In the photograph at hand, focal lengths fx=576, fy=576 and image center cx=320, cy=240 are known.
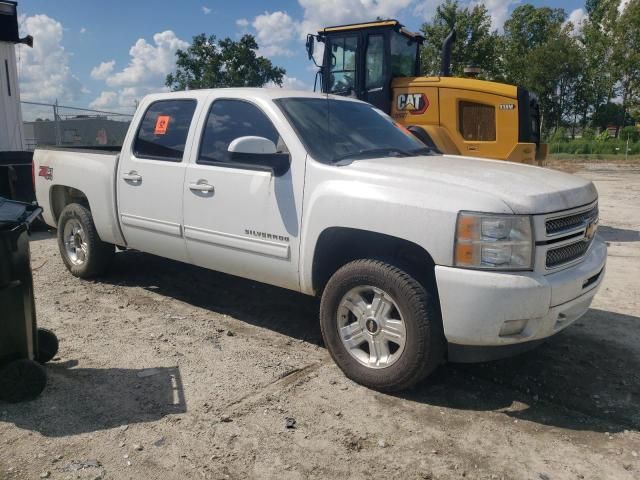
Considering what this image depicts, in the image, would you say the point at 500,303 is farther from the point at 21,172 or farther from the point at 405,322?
the point at 21,172

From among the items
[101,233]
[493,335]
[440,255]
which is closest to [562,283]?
[493,335]

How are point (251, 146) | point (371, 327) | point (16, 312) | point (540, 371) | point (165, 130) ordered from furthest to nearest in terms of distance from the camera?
point (165, 130) < point (540, 371) < point (251, 146) < point (371, 327) < point (16, 312)

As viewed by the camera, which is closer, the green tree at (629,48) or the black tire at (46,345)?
the black tire at (46,345)

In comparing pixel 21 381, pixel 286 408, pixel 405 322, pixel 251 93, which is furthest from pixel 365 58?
pixel 21 381

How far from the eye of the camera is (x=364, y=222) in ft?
11.9

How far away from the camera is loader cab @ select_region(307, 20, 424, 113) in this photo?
31.1 feet

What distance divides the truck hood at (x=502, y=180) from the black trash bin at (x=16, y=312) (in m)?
2.15

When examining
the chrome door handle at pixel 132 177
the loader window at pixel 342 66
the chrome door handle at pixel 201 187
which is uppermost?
the loader window at pixel 342 66

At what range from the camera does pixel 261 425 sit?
3330mm

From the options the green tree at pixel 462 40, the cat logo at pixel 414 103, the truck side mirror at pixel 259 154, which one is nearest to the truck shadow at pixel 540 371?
the truck side mirror at pixel 259 154

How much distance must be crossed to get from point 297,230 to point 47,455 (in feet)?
6.67

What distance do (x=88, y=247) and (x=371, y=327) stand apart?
355 centimetres

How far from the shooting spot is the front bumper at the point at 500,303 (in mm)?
3201

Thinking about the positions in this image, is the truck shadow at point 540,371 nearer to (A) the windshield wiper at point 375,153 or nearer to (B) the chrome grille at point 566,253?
(B) the chrome grille at point 566,253
